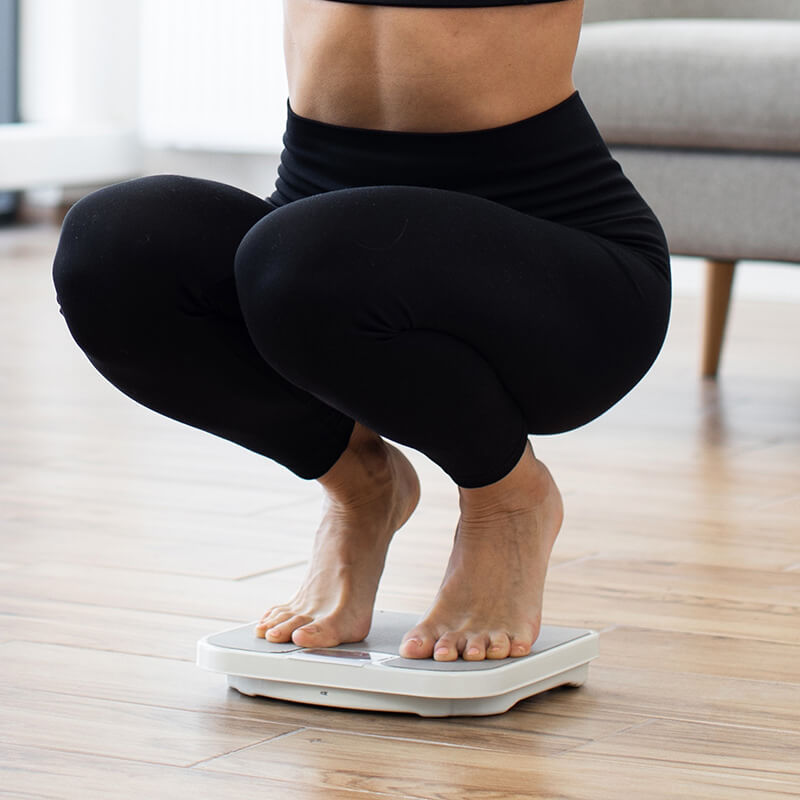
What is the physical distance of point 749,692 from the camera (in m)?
1.08

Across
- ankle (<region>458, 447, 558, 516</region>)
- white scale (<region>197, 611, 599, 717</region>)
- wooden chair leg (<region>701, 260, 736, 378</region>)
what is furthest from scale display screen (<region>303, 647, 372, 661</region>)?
wooden chair leg (<region>701, 260, 736, 378</region>)

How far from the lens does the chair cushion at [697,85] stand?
2.12m

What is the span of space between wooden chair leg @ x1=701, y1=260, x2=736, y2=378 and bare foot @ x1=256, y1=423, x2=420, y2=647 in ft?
4.80

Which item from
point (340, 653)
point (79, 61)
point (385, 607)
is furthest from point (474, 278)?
point (79, 61)

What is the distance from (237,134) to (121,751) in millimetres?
3765

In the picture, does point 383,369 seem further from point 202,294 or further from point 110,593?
A: point 110,593

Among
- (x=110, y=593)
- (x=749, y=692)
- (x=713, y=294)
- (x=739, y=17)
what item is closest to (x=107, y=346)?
(x=110, y=593)

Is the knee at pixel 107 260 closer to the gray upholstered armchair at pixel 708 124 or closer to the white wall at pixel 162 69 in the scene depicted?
the gray upholstered armchair at pixel 708 124

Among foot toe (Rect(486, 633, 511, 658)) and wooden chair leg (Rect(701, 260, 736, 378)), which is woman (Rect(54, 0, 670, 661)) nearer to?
foot toe (Rect(486, 633, 511, 658))

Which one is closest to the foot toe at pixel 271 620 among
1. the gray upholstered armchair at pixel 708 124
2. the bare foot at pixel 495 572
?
the bare foot at pixel 495 572

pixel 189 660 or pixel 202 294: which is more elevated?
pixel 202 294

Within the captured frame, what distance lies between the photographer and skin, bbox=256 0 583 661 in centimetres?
103

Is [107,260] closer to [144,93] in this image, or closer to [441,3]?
[441,3]

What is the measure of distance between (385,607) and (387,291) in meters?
0.42
